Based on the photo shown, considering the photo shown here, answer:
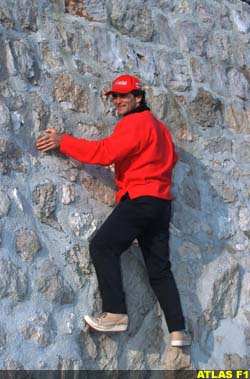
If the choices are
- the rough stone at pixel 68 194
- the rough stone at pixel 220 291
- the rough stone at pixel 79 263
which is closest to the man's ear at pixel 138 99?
the rough stone at pixel 68 194

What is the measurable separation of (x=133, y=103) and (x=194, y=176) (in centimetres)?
85

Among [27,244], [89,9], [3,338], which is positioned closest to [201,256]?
[27,244]

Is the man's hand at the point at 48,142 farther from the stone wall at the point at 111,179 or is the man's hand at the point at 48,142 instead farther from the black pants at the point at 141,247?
the black pants at the point at 141,247

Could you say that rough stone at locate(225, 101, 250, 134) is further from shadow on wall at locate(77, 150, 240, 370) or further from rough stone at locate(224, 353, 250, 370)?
rough stone at locate(224, 353, 250, 370)

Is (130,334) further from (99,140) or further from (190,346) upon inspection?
(99,140)

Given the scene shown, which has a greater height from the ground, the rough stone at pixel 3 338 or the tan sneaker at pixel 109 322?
the rough stone at pixel 3 338

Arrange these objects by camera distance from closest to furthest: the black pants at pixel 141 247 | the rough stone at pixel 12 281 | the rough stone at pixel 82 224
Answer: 1. the rough stone at pixel 12 281
2. the black pants at pixel 141 247
3. the rough stone at pixel 82 224

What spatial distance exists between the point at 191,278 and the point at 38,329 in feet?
3.78

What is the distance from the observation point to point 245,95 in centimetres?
534

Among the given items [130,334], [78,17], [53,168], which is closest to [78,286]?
[130,334]

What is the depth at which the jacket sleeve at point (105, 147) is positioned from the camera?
3.92 meters

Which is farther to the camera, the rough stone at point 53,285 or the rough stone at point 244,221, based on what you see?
the rough stone at point 244,221

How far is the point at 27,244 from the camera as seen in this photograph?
3809mm

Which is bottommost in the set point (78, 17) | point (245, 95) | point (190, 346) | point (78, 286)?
point (190, 346)
